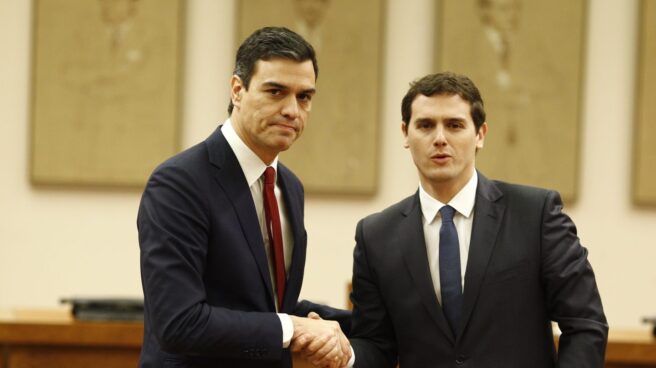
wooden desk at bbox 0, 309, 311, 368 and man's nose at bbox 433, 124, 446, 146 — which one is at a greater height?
man's nose at bbox 433, 124, 446, 146

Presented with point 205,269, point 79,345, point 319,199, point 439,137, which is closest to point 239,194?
point 205,269


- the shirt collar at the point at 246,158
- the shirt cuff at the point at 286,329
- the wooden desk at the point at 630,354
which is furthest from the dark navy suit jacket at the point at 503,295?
the wooden desk at the point at 630,354

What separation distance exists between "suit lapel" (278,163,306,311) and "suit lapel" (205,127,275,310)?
11 cm

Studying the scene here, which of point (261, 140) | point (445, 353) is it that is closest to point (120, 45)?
point (261, 140)

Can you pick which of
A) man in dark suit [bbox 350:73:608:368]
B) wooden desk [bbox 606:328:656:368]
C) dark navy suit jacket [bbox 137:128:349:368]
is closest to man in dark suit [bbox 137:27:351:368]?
dark navy suit jacket [bbox 137:128:349:368]

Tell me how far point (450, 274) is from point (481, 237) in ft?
0.47

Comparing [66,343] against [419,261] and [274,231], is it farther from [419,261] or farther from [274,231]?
[419,261]

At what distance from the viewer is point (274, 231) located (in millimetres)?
2879

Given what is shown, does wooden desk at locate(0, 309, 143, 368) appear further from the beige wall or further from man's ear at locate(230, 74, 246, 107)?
man's ear at locate(230, 74, 246, 107)

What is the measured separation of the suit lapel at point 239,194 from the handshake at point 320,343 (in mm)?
109

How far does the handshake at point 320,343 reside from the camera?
2838 millimetres

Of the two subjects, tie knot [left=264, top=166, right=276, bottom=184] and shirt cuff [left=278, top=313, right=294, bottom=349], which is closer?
shirt cuff [left=278, top=313, right=294, bottom=349]

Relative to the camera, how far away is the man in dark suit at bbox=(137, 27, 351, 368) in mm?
2668

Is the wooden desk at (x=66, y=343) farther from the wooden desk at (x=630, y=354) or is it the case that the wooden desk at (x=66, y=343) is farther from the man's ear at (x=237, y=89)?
the wooden desk at (x=630, y=354)
